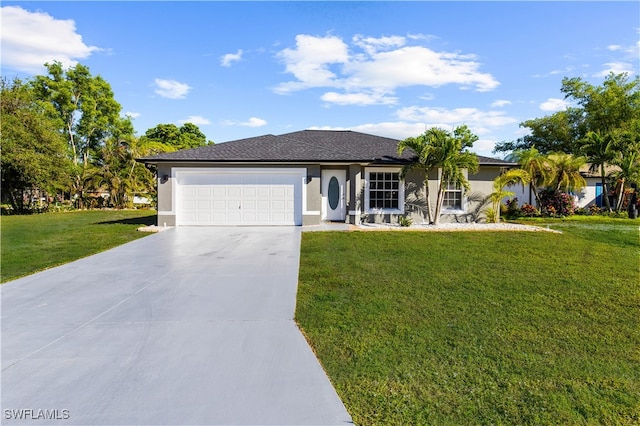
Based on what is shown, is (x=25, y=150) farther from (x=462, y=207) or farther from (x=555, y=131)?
(x=555, y=131)

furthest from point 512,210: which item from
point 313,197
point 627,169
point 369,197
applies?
point 313,197

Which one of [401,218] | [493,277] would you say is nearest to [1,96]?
[401,218]

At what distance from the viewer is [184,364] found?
12.1ft

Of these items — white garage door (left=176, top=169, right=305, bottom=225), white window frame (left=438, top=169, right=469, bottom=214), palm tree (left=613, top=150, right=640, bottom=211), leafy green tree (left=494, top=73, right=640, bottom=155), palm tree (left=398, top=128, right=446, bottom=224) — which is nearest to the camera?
palm tree (left=398, top=128, right=446, bottom=224)

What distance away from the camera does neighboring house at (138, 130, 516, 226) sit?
14938mm

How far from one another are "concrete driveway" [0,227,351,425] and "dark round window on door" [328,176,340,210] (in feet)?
28.0

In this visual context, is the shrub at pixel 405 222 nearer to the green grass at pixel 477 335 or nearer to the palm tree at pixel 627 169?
the green grass at pixel 477 335

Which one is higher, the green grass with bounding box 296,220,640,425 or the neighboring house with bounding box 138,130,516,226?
the neighboring house with bounding box 138,130,516,226

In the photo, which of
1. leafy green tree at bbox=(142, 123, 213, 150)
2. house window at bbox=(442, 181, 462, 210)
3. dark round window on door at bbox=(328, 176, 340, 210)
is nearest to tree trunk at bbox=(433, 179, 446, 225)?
house window at bbox=(442, 181, 462, 210)

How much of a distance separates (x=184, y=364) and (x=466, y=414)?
2.69m

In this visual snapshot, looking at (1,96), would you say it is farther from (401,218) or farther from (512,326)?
(512,326)

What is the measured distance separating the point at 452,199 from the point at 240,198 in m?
9.36

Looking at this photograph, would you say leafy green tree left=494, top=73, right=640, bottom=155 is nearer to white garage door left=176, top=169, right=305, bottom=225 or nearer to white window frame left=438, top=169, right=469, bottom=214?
white window frame left=438, top=169, right=469, bottom=214

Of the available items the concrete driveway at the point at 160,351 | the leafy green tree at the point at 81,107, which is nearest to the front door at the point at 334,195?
the concrete driveway at the point at 160,351
